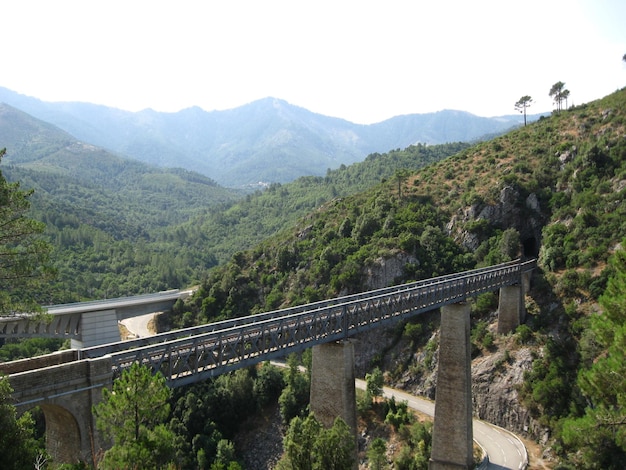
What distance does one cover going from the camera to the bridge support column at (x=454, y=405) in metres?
32.3

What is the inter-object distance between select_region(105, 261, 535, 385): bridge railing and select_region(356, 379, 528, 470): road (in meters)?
11.2

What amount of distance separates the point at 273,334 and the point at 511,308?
98.3ft

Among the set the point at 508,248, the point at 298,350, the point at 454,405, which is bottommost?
the point at 454,405

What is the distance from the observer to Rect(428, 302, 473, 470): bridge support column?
3234 cm

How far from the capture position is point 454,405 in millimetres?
32594

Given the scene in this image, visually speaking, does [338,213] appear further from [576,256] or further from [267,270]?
[576,256]

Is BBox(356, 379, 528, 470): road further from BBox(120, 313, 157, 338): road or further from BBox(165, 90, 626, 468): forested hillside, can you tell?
BBox(120, 313, 157, 338): road

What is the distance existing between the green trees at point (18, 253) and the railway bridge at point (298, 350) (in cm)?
286

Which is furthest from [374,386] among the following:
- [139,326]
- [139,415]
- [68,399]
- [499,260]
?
[139,326]

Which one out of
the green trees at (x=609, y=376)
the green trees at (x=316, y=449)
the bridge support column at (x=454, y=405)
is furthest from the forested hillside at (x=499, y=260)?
the green trees at (x=316, y=449)

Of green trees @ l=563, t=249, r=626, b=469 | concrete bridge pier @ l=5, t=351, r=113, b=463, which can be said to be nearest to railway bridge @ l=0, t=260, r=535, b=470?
concrete bridge pier @ l=5, t=351, r=113, b=463

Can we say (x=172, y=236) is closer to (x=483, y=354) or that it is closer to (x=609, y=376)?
(x=483, y=354)

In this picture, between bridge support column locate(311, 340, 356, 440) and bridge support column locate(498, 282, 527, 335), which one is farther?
bridge support column locate(498, 282, 527, 335)

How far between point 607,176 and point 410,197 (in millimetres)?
24403
